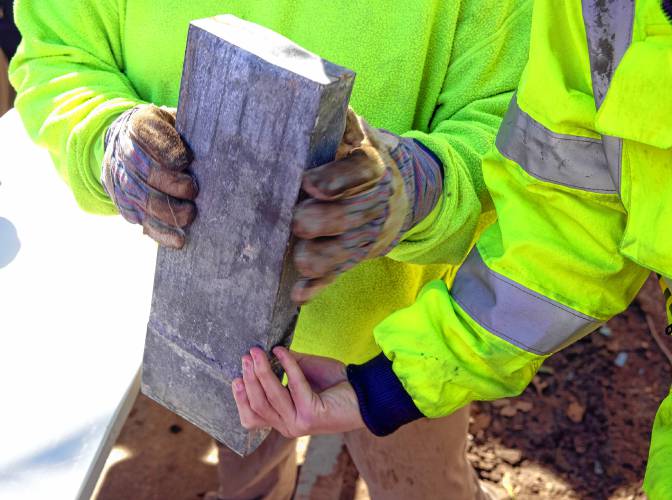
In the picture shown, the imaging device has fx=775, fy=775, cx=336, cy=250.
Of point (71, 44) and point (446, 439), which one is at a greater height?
point (71, 44)

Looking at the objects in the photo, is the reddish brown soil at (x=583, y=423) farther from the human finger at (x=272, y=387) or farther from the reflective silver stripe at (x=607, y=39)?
the reflective silver stripe at (x=607, y=39)

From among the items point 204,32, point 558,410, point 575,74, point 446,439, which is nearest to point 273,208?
point 204,32

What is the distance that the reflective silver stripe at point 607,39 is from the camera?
108 centimetres

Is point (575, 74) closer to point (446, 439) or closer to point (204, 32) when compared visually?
point (204, 32)

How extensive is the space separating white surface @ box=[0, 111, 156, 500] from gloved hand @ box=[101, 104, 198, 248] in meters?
0.44

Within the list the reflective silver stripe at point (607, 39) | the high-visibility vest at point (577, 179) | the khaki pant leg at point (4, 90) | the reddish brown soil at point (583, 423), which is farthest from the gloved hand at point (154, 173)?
the khaki pant leg at point (4, 90)

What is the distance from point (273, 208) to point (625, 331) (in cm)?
268

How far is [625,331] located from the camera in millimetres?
3514

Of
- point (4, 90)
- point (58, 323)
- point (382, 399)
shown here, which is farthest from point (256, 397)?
point (4, 90)

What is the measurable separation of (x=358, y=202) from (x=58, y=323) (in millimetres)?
898

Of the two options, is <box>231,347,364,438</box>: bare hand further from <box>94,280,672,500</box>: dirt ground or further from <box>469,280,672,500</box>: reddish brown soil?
<box>469,280,672,500</box>: reddish brown soil

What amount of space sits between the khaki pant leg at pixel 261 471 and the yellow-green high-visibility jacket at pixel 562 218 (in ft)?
3.77

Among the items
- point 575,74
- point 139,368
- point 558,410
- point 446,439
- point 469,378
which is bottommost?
point 558,410

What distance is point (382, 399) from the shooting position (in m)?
1.50
